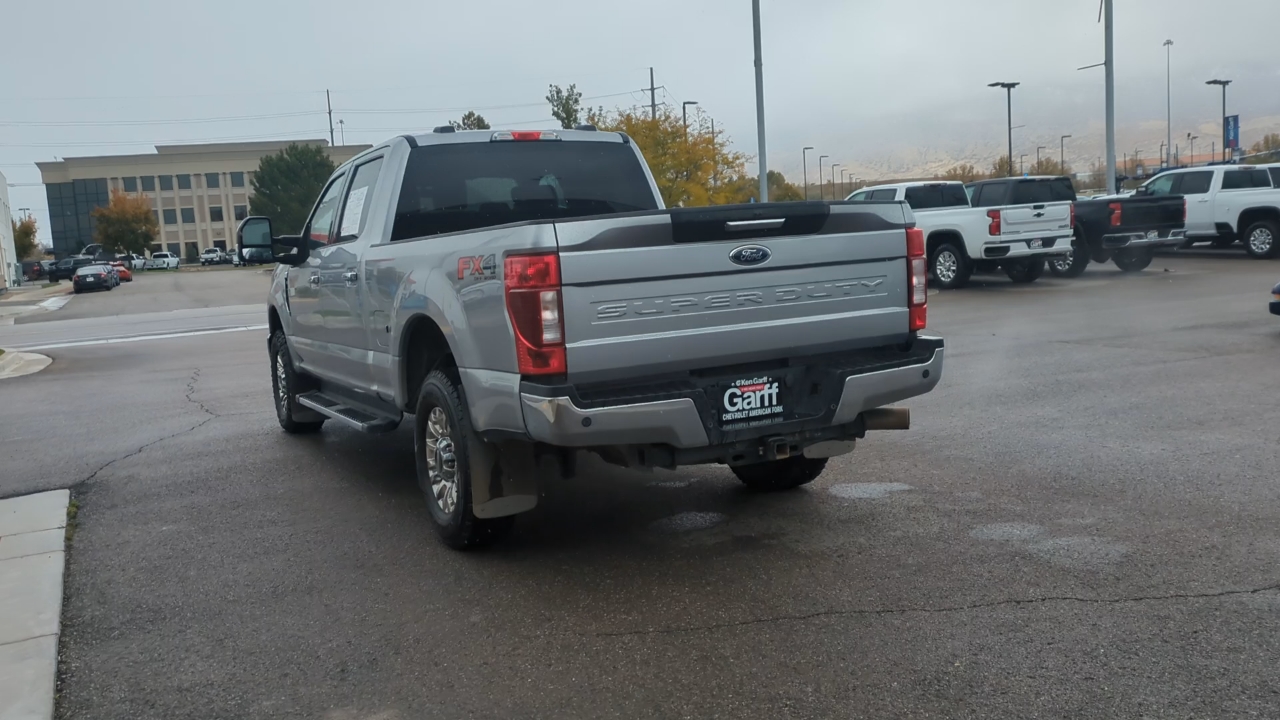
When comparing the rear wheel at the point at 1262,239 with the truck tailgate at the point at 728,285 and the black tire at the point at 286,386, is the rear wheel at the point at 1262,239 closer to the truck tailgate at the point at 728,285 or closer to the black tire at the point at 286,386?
the black tire at the point at 286,386

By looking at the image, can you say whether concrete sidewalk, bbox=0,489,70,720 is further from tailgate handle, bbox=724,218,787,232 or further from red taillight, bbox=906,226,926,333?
red taillight, bbox=906,226,926,333

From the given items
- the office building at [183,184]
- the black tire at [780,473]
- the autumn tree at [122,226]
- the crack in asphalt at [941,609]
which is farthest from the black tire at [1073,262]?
the office building at [183,184]

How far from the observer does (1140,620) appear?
443 centimetres

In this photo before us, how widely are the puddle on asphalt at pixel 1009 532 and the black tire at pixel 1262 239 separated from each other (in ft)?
68.1

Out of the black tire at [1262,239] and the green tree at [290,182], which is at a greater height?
the green tree at [290,182]

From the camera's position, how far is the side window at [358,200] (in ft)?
23.8

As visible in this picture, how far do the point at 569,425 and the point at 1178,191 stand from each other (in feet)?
77.7

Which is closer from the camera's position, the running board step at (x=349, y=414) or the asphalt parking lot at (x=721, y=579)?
the asphalt parking lot at (x=721, y=579)

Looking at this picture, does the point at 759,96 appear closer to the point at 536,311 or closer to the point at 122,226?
the point at 536,311

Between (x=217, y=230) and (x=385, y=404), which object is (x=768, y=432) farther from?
(x=217, y=230)

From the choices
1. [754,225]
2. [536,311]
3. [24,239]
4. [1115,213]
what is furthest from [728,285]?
[24,239]

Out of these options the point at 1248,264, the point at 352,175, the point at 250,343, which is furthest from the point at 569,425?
the point at 1248,264

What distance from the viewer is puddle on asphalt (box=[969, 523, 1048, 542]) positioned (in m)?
5.60

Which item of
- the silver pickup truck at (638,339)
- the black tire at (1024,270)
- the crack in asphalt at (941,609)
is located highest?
the silver pickup truck at (638,339)
